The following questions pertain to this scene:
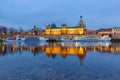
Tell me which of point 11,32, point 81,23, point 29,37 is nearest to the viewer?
point 29,37

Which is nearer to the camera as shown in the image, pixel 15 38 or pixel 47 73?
pixel 47 73

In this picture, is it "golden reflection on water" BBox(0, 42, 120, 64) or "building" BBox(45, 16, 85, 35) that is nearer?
"golden reflection on water" BBox(0, 42, 120, 64)

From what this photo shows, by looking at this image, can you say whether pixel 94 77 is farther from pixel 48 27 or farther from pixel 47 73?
pixel 48 27

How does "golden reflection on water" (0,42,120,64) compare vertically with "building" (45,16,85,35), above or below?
below

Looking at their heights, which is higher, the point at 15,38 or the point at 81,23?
the point at 81,23

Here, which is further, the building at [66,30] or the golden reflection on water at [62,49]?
the building at [66,30]

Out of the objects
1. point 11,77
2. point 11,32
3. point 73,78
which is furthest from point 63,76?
point 11,32

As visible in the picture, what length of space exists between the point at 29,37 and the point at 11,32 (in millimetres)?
18543

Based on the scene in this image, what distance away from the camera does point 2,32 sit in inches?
4048

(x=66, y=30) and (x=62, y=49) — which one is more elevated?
(x=66, y=30)

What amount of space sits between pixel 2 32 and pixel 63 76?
96.5 m

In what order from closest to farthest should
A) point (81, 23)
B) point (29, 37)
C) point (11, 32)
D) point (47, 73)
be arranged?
point (47, 73) < point (29, 37) < point (11, 32) < point (81, 23)

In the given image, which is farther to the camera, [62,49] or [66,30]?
[66,30]

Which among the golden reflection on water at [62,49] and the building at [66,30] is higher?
the building at [66,30]
